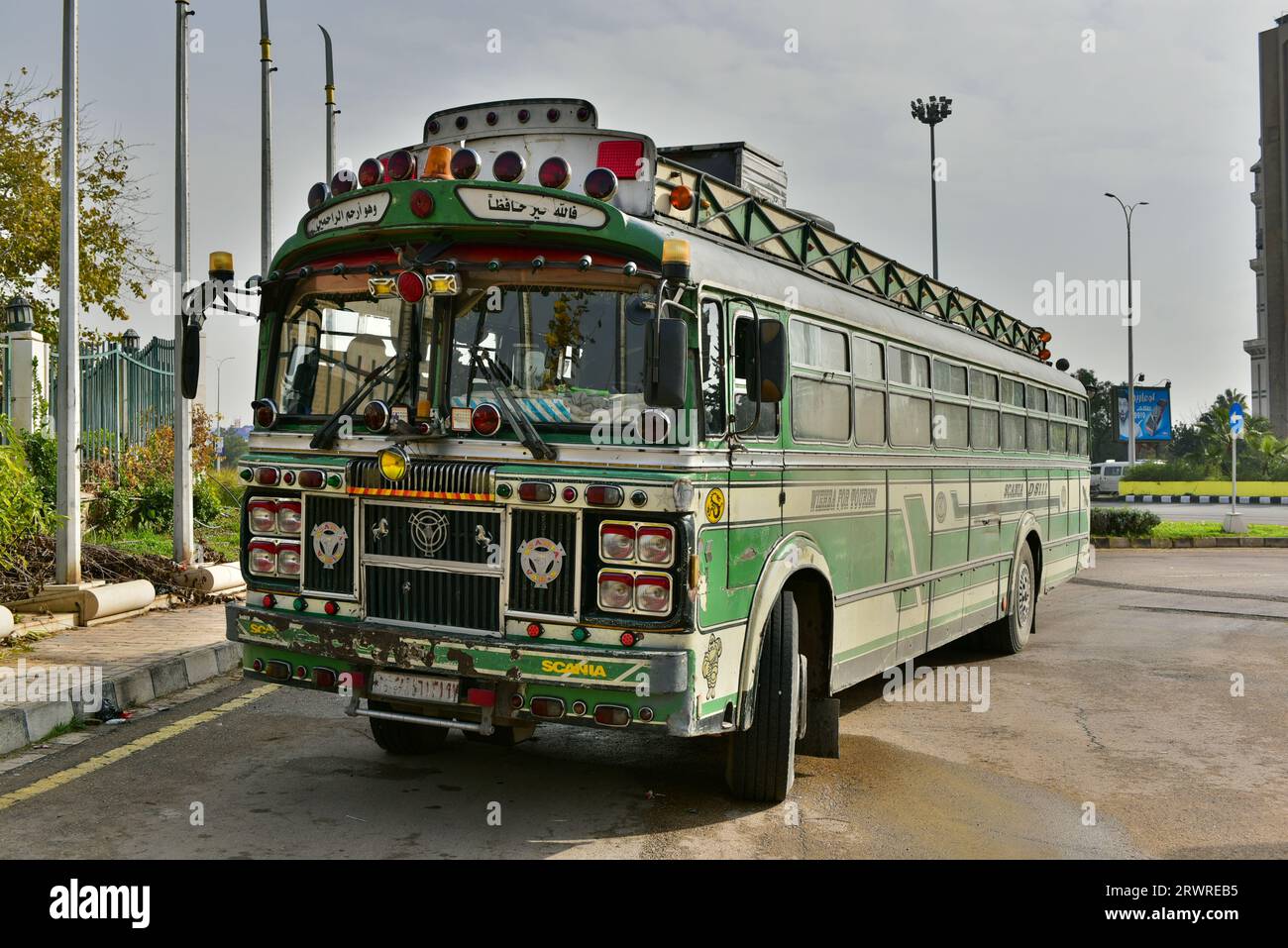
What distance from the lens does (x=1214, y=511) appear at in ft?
131

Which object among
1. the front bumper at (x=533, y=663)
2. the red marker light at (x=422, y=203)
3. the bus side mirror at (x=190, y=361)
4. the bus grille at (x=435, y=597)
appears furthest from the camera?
the bus side mirror at (x=190, y=361)

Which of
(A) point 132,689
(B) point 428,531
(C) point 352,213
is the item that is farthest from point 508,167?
(A) point 132,689

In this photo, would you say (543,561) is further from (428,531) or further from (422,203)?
(422,203)

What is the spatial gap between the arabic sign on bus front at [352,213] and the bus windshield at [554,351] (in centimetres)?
60

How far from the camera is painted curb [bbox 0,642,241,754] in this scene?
7129 mm

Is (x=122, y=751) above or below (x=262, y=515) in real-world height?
below

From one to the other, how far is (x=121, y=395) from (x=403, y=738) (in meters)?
11.7

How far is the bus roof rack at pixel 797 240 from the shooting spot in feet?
20.2

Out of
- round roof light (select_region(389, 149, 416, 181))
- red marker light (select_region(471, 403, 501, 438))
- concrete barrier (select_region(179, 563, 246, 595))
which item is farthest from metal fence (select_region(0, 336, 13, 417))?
red marker light (select_region(471, 403, 501, 438))

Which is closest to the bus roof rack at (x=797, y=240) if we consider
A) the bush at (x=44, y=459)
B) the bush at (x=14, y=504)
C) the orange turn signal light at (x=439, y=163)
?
the orange turn signal light at (x=439, y=163)

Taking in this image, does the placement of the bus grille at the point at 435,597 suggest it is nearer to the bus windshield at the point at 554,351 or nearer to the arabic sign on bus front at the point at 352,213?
the bus windshield at the point at 554,351

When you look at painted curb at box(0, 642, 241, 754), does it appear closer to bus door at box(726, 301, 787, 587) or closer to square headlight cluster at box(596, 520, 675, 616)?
square headlight cluster at box(596, 520, 675, 616)
